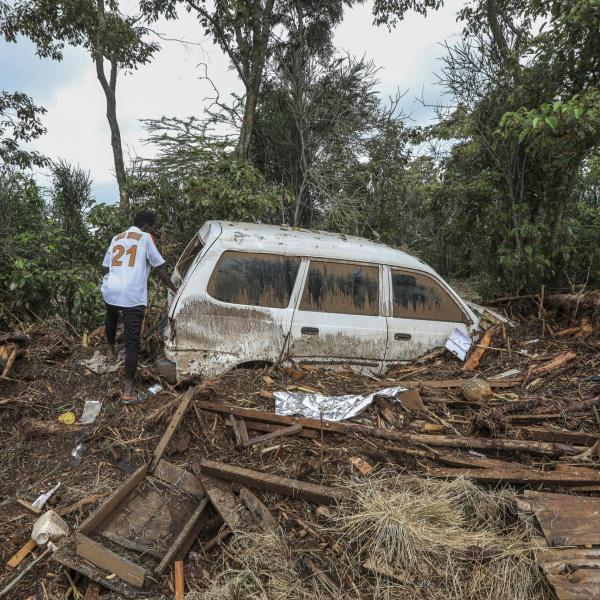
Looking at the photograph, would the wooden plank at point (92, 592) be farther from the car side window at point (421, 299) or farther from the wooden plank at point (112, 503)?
the car side window at point (421, 299)

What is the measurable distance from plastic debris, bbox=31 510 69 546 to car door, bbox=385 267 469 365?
3.15m

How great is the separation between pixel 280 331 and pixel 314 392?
66 centimetres

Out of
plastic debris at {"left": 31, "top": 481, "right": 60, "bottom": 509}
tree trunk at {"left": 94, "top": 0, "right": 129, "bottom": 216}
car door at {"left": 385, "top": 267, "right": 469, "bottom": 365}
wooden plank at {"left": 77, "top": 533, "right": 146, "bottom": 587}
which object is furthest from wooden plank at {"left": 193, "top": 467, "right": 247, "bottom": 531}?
tree trunk at {"left": 94, "top": 0, "right": 129, "bottom": 216}

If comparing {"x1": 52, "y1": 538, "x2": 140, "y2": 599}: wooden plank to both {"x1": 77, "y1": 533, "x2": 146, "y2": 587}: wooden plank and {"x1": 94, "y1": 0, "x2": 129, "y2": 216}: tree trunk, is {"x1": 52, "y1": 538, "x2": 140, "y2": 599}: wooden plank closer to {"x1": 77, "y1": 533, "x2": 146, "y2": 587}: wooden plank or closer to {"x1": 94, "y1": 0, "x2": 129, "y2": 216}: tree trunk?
{"x1": 77, "y1": 533, "x2": 146, "y2": 587}: wooden plank

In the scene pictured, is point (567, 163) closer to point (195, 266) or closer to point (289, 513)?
point (195, 266)

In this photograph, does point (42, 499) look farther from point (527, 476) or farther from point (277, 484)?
point (527, 476)

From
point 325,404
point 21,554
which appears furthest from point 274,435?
point 21,554

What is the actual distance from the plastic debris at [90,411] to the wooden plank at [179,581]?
1587 millimetres

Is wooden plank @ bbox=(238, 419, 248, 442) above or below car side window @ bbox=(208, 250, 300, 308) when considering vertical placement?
below

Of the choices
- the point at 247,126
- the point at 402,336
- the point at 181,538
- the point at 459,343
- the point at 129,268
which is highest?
the point at 247,126

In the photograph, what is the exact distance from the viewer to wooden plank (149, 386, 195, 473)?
3.18m

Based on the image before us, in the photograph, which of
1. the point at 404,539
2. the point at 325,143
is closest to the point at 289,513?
the point at 404,539

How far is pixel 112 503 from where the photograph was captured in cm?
278

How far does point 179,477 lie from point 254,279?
182 cm
